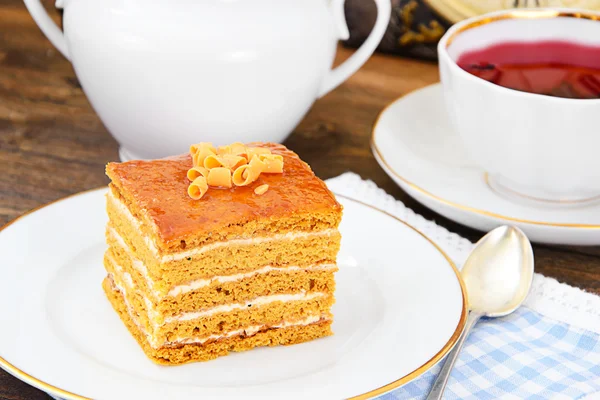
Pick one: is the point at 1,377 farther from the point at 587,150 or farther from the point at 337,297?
the point at 587,150

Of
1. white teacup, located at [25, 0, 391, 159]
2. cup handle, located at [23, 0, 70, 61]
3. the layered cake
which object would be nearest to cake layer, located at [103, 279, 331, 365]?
the layered cake

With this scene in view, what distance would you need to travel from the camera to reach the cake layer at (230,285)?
4.82 feet

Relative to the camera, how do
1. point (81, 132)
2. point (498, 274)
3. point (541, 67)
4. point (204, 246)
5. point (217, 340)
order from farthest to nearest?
1. point (81, 132)
2. point (541, 67)
3. point (498, 274)
4. point (217, 340)
5. point (204, 246)

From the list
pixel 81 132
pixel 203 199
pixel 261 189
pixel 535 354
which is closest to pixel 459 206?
pixel 535 354

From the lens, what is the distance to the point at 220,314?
1529 millimetres

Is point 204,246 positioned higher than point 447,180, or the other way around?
point 204,246

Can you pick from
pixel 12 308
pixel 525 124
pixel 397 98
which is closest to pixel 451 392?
pixel 525 124

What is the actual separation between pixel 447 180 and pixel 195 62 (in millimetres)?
744

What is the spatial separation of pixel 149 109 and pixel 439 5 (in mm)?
1283

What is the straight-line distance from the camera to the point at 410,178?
6.81 feet

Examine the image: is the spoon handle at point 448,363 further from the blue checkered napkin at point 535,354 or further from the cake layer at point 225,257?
the cake layer at point 225,257

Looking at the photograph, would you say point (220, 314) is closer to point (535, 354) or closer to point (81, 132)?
point (535, 354)

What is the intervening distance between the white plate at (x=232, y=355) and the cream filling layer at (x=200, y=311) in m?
0.07

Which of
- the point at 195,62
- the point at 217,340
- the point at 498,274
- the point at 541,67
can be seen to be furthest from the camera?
the point at 541,67
